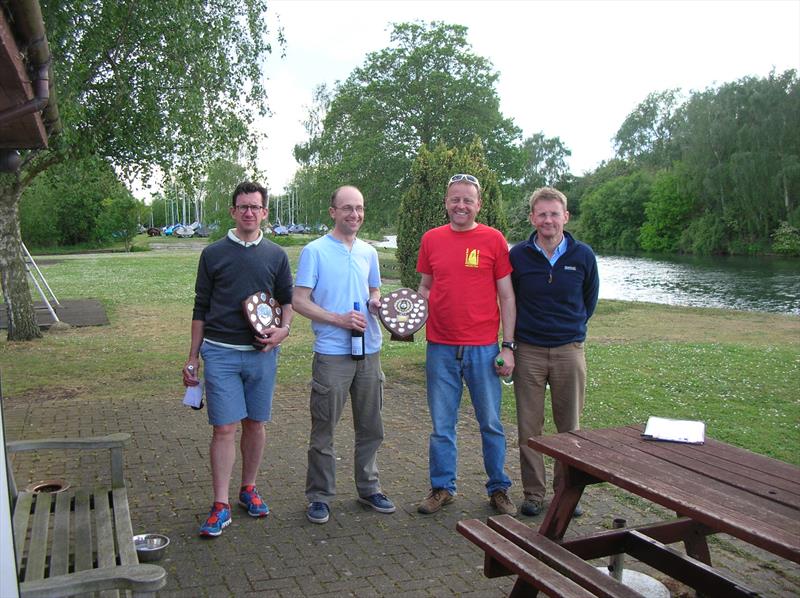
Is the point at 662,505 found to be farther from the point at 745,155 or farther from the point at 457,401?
the point at 745,155

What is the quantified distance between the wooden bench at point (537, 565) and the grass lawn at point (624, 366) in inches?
160

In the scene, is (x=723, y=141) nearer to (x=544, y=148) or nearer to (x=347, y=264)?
(x=544, y=148)

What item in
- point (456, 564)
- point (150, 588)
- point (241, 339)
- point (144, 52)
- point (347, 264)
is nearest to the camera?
point (150, 588)

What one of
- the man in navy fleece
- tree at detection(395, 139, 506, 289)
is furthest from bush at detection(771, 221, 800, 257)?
the man in navy fleece

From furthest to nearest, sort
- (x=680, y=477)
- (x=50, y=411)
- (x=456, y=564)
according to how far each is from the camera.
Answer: (x=50, y=411)
(x=456, y=564)
(x=680, y=477)

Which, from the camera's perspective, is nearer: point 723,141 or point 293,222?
point 723,141

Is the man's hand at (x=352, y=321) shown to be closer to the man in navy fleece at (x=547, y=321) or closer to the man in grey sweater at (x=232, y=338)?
the man in grey sweater at (x=232, y=338)

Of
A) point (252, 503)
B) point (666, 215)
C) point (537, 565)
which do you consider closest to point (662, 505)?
point (537, 565)

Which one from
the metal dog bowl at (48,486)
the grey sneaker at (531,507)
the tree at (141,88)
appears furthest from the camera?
the tree at (141,88)

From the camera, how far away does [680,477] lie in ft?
11.0

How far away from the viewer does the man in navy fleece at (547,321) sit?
5172 mm

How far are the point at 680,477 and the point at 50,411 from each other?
7275 mm

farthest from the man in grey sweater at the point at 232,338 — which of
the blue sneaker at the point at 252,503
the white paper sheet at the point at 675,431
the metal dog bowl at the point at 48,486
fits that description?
the white paper sheet at the point at 675,431

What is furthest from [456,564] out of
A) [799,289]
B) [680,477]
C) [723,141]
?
[723,141]
